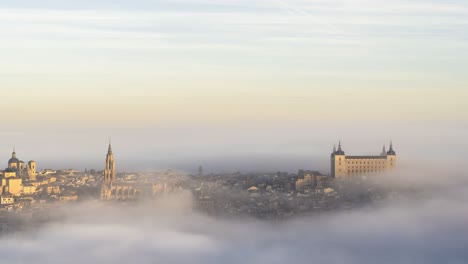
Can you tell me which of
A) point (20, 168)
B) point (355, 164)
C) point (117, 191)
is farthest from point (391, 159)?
point (20, 168)

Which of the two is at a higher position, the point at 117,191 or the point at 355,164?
the point at 355,164

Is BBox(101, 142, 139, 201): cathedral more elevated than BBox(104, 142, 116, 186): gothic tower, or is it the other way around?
BBox(104, 142, 116, 186): gothic tower

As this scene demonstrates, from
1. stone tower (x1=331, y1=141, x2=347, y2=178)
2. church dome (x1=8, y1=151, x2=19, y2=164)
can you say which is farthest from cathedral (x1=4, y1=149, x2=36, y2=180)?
stone tower (x1=331, y1=141, x2=347, y2=178)

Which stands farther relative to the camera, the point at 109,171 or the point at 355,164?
the point at 109,171

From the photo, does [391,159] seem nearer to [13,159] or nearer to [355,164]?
[355,164]

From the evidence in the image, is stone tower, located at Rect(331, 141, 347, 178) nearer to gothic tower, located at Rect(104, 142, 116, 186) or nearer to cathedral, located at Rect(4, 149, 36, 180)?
gothic tower, located at Rect(104, 142, 116, 186)

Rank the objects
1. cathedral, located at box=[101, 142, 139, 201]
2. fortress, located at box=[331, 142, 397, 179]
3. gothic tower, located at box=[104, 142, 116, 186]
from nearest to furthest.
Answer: cathedral, located at box=[101, 142, 139, 201], fortress, located at box=[331, 142, 397, 179], gothic tower, located at box=[104, 142, 116, 186]

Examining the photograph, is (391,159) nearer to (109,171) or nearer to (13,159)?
(109,171)

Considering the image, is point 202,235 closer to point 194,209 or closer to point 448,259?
point 194,209

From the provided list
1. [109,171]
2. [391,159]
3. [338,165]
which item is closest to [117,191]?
[109,171]
